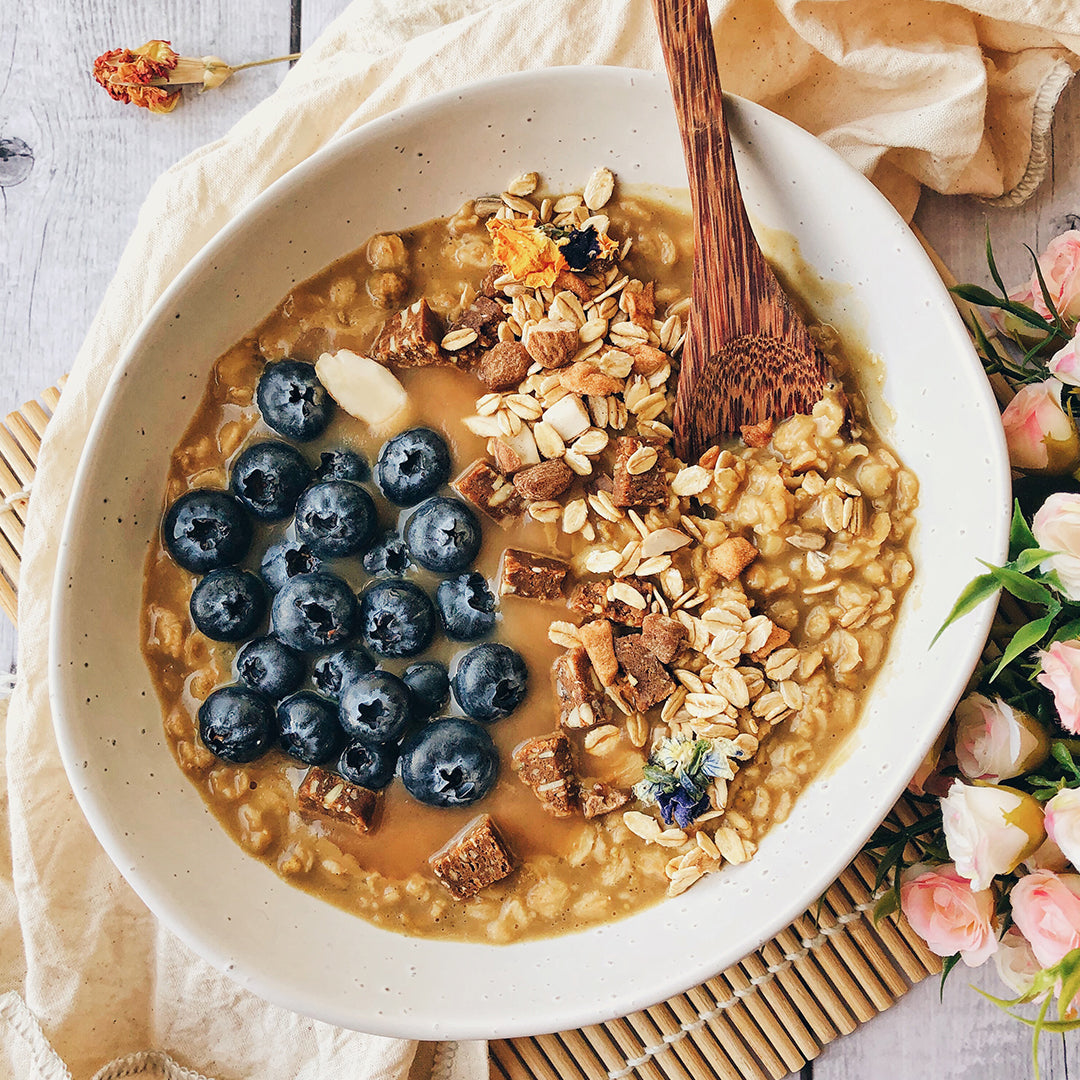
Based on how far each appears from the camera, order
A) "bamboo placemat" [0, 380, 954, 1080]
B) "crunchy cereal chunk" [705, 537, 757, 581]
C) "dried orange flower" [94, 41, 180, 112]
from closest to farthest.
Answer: "crunchy cereal chunk" [705, 537, 757, 581], "bamboo placemat" [0, 380, 954, 1080], "dried orange flower" [94, 41, 180, 112]

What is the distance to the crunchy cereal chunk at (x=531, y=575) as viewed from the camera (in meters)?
1.54

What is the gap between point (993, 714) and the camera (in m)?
1.54

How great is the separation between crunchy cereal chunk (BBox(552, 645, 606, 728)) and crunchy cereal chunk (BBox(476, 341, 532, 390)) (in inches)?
16.0

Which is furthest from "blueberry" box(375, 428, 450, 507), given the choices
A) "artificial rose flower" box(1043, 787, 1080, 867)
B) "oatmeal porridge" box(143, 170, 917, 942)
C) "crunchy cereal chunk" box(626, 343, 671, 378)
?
"artificial rose flower" box(1043, 787, 1080, 867)

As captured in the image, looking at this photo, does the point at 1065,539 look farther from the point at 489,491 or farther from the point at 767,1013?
the point at 767,1013

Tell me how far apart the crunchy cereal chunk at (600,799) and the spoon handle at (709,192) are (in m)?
0.64

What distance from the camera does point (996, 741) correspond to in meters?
1.51

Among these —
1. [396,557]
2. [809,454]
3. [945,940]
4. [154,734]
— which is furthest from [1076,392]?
[154,734]

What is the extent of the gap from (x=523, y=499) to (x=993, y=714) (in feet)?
2.42

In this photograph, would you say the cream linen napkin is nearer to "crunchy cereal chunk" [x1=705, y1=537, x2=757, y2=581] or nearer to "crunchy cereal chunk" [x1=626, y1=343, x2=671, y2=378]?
"crunchy cereal chunk" [x1=626, y1=343, x2=671, y2=378]

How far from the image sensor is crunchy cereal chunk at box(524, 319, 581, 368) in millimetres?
1564

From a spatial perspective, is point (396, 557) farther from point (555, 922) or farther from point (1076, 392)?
point (1076, 392)

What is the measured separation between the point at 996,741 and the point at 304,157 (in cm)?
140

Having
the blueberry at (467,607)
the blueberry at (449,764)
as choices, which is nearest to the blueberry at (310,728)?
the blueberry at (449,764)
